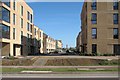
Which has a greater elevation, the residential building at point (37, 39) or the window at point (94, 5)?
the window at point (94, 5)

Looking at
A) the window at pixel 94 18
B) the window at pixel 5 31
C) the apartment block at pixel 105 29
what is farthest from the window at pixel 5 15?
the window at pixel 94 18

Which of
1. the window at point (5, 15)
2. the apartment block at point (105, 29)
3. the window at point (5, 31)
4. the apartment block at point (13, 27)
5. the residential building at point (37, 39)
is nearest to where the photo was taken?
the window at point (5, 31)

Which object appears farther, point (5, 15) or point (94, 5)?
point (94, 5)

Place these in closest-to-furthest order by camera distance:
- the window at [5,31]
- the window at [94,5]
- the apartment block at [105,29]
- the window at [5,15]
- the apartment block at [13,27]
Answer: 1. the window at [5,31]
2. the apartment block at [13,27]
3. the window at [5,15]
4. the apartment block at [105,29]
5. the window at [94,5]

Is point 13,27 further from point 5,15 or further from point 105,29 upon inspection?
point 105,29

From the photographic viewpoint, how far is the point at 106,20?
182 feet

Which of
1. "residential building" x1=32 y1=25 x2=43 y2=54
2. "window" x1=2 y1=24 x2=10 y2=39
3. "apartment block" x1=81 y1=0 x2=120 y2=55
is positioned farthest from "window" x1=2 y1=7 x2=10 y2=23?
"residential building" x1=32 y1=25 x2=43 y2=54

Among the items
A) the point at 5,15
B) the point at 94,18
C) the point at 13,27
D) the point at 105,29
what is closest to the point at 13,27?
the point at 13,27

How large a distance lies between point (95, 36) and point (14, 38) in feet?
57.2

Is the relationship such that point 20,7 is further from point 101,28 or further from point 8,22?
point 101,28

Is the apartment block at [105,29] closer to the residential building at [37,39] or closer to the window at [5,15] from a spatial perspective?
the window at [5,15]

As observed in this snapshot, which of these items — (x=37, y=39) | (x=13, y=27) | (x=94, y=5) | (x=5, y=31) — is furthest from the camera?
(x=37, y=39)

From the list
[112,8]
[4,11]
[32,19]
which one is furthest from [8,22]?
[32,19]

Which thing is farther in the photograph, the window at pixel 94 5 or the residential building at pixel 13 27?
the window at pixel 94 5
